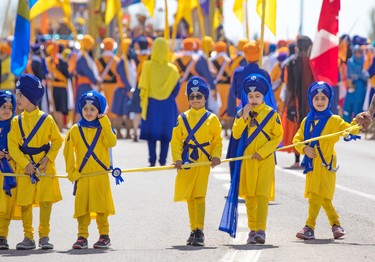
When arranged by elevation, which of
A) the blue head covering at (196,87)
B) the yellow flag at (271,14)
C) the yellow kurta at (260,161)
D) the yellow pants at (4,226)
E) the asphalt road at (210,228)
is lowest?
the asphalt road at (210,228)

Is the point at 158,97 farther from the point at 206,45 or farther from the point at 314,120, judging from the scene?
the point at 206,45

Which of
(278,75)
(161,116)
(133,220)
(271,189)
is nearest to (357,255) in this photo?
(271,189)

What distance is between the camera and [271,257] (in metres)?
11.4

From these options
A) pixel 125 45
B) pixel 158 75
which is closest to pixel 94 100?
pixel 158 75

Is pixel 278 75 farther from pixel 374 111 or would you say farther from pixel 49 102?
pixel 374 111

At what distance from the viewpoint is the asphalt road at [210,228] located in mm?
11703

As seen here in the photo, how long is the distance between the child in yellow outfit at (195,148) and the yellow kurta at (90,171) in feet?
2.12

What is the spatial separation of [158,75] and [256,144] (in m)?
8.57

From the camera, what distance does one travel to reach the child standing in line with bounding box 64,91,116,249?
1241 centimetres

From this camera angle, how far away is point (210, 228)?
13766 mm

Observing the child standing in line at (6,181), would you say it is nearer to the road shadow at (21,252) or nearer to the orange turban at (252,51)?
the road shadow at (21,252)

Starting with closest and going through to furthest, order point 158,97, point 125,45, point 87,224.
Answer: point 87,224, point 158,97, point 125,45

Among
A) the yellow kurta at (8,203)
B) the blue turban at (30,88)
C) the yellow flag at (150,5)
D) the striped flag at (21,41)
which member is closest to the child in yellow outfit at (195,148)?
the blue turban at (30,88)

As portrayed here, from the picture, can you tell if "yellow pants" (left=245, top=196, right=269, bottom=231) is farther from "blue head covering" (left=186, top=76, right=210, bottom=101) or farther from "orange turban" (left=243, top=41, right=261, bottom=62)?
"orange turban" (left=243, top=41, right=261, bottom=62)
